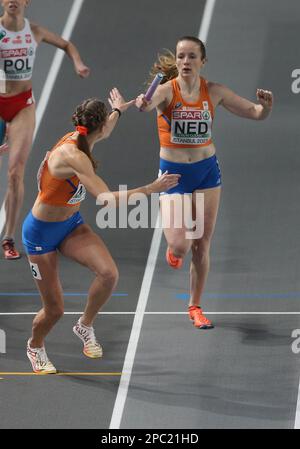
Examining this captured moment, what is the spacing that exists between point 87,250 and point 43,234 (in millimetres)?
361

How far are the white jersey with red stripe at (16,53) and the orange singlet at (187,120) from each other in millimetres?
2053

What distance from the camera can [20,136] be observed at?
12961mm

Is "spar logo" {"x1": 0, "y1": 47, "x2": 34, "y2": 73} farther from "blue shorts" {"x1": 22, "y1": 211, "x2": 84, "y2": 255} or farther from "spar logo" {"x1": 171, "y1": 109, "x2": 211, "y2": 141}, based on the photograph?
"blue shorts" {"x1": 22, "y1": 211, "x2": 84, "y2": 255}

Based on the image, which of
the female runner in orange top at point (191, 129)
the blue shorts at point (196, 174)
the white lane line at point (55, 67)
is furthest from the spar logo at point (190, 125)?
the white lane line at point (55, 67)

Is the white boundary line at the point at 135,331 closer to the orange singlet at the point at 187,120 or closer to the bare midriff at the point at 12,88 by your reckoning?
the orange singlet at the point at 187,120

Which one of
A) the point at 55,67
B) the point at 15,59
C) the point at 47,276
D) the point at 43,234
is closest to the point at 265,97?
the point at 43,234

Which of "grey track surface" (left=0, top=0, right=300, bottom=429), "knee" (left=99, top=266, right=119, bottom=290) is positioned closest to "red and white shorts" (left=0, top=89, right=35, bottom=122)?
"grey track surface" (left=0, top=0, right=300, bottom=429)

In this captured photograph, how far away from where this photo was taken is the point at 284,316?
1186 centimetres

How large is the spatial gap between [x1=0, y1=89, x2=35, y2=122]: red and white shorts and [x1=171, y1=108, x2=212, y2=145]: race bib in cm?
221

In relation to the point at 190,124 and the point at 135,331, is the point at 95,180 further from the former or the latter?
the point at 135,331

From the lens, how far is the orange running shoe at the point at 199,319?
11.7m

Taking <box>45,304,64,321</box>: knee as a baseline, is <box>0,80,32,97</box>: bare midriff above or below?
above

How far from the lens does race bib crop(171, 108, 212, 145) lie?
11.3 meters
